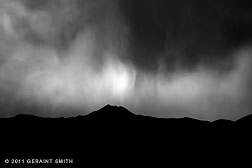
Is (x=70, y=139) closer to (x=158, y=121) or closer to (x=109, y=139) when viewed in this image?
(x=109, y=139)

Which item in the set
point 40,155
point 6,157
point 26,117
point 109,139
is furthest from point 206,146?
point 26,117

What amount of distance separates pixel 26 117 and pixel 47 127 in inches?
550

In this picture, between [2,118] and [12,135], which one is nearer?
[12,135]

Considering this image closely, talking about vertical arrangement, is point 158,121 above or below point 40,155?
above

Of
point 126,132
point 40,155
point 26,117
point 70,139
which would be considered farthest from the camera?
point 26,117

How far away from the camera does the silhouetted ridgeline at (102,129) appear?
113 m

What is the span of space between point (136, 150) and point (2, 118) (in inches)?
2510

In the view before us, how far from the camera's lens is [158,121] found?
444 feet

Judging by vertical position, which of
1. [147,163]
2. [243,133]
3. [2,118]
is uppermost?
[2,118]

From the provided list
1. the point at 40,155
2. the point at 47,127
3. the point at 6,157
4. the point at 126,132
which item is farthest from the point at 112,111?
the point at 6,157

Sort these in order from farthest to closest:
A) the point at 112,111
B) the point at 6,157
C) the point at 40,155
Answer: the point at 112,111 < the point at 40,155 < the point at 6,157

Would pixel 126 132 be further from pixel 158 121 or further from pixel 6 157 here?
pixel 6 157

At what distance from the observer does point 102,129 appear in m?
124

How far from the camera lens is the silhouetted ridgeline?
371 feet
